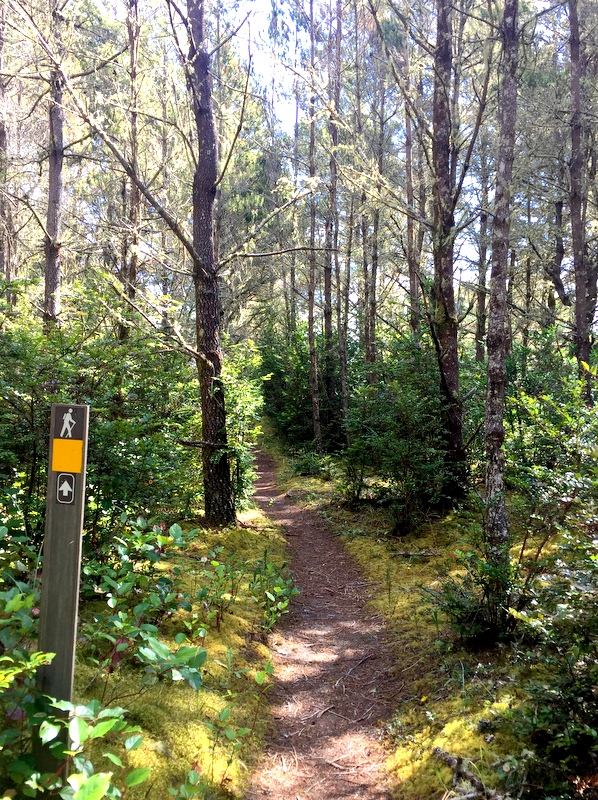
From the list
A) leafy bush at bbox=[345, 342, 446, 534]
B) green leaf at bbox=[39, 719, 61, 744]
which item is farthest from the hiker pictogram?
leafy bush at bbox=[345, 342, 446, 534]

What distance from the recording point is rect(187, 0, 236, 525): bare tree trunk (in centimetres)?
660

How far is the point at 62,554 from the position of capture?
188 cm

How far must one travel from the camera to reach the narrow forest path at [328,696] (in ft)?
9.86

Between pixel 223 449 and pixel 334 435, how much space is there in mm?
8468

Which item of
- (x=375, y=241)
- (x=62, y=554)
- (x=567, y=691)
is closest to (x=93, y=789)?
(x=62, y=554)

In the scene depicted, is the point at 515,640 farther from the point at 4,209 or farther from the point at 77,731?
the point at 4,209

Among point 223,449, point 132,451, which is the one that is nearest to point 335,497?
point 223,449

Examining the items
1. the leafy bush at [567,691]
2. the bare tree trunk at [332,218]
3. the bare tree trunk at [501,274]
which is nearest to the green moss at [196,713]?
the leafy bush at [567,691]

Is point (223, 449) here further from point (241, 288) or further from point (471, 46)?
point (241, 288)

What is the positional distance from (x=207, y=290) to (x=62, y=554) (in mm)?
5221

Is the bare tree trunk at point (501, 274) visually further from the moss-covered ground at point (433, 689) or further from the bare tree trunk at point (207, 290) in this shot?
the bare tree trunk at point (207, 290)

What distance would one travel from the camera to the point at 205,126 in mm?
6668

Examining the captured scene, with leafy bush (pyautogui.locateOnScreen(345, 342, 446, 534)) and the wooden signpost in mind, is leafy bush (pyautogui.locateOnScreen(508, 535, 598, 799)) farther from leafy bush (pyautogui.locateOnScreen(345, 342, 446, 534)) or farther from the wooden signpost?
leafy bush (pyautogui.locateOnScreen(345, 342, 446, 534))

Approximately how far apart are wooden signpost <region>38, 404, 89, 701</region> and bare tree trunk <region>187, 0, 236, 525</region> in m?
4.64
